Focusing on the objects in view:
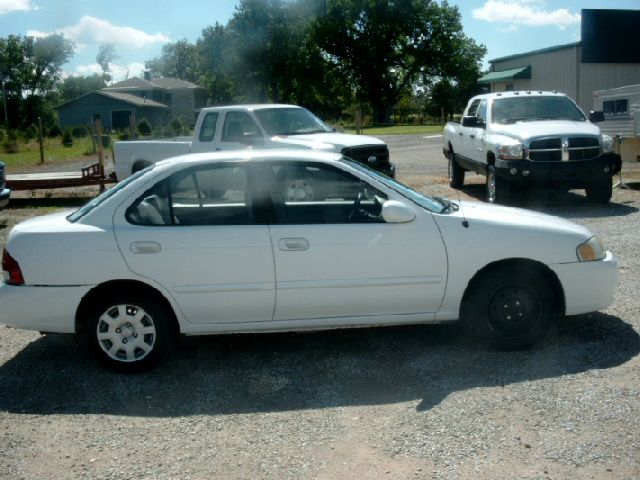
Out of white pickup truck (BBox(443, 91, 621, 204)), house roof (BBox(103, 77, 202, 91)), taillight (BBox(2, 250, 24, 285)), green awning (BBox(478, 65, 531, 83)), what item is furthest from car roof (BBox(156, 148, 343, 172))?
house roof (BBox(103, 77, 202, 91))

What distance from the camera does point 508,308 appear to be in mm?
5754

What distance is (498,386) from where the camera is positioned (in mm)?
5141

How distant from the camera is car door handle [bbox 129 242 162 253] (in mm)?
5500

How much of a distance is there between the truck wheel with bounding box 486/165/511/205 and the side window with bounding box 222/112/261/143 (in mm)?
4275

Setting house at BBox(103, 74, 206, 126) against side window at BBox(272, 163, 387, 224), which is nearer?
side window at BBox(272, 163, 387, 224)

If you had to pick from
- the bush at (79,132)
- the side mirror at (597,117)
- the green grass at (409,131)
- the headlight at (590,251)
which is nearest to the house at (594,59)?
the green grass at (409,131)

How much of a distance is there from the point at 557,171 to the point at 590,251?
23.7ft

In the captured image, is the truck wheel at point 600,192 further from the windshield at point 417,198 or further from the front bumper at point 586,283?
the windshield at point 417,198

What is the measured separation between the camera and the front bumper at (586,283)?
580 cm

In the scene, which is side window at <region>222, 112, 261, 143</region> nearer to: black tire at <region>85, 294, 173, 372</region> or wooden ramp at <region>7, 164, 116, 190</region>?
wooden ramp at <region>7, 164, 116, 190</region>

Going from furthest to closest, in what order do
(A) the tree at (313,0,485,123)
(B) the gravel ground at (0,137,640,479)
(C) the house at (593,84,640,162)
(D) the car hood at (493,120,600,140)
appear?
1. (A) the tree at (313,0,485,123)
2. (C) the house at (593,84,640,162)
3. (D) the car hood at (493,120,600,140)
4. (B) the gravel ground at (0,137,640,479)

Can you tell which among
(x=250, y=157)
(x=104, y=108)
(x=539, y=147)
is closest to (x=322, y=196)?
(x=250, y=157)

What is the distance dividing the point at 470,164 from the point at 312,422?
1139 centimetres

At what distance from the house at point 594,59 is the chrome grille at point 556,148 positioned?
1058 inches
